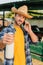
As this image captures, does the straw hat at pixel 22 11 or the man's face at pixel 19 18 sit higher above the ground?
the straw hat at pixel 22 11

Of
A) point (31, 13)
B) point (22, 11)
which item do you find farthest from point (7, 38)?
point (31, 13)

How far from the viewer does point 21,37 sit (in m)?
2.27

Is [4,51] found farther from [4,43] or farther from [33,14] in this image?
[33,14]

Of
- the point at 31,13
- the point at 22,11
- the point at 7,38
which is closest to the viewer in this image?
the point at 7,38

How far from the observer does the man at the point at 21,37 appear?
2.24 m

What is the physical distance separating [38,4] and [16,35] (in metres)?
0.39

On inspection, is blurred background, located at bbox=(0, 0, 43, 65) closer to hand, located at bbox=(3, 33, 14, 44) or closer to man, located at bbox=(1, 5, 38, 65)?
man, located at bbox=(1, 5, 38, 65)

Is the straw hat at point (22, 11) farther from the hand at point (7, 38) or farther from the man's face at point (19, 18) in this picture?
the hand at point (7, 38)

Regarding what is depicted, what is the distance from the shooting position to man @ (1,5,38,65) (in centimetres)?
224

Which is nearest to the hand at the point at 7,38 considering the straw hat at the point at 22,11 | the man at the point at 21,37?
the man at the point at 21,37

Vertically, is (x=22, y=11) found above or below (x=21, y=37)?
above

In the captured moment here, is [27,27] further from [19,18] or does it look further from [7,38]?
[7,38]

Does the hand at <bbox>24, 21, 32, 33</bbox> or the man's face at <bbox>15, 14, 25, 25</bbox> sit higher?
the man's face at <bbox>15, 14, 25, 25</bbox>

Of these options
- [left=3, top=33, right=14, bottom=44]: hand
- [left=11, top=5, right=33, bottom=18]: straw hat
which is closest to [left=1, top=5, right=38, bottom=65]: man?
[left=11, top=5, right=33, bottom=18]: straw hat
